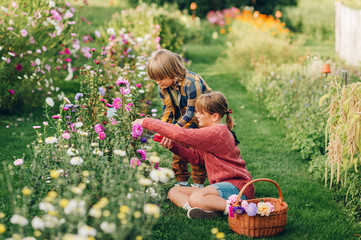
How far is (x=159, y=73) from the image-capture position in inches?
142

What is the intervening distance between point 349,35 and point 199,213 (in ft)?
26.6

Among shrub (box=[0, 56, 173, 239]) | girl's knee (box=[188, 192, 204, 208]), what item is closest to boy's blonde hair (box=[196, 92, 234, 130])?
shrub (box=[0, 56, 173, 239])

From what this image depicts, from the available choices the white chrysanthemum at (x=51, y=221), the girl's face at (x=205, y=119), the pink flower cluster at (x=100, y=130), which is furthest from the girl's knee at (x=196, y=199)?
the white chrysanthemum at (x=51, y=221)

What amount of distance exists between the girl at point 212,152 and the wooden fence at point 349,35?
6298 mm

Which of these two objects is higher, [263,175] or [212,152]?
Result: [212,152]

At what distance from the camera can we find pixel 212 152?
345 centimetres

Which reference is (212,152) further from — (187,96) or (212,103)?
(187,96)

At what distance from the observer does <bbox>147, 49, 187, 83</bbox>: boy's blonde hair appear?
358 cm

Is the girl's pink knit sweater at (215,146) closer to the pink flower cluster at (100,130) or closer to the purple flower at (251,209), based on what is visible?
→ the pink flower cluster at (100,130)

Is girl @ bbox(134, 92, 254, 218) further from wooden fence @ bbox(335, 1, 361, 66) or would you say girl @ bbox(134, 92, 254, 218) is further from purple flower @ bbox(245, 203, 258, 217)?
wooden fence @ bbox(335, 1, 361, 66)

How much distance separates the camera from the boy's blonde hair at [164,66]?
11.7 ft

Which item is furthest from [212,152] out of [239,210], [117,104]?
[117,104]

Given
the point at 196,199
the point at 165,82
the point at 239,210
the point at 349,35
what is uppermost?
the point at 165,82

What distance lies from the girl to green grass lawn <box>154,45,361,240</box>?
0.41ft
